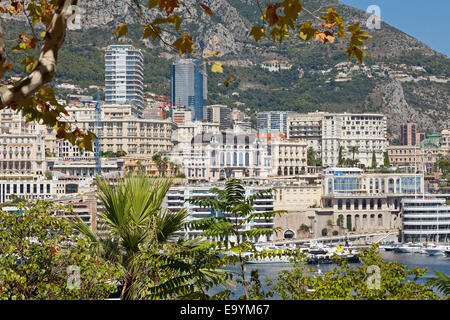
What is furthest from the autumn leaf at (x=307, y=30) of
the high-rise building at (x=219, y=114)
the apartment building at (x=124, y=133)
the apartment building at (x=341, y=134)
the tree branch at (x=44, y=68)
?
the high-rise building at (x=219, y=114)

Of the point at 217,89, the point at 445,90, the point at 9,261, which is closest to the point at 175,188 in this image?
the point at 9,261

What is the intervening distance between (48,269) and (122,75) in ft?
408

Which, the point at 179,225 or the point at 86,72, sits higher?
the point at 86,72

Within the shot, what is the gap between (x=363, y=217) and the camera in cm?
8019

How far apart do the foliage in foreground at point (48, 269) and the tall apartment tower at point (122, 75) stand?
12195cm

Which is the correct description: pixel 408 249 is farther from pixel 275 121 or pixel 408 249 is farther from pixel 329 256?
pixel 275 121

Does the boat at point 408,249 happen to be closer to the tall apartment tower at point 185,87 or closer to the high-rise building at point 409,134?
the high-rise building at point 409,134

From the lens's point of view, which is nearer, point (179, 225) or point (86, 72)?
point (179, 225)

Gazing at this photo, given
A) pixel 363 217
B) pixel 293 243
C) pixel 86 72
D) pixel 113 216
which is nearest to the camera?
pixel 113 216

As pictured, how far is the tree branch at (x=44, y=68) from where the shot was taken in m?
4.25

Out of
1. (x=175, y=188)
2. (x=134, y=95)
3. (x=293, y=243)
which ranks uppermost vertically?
(x=134, y=95)

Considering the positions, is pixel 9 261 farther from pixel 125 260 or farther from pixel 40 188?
pixel 40 188

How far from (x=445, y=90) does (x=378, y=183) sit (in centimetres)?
9275

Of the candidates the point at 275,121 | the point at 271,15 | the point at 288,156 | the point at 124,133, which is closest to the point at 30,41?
the point at 271,15
